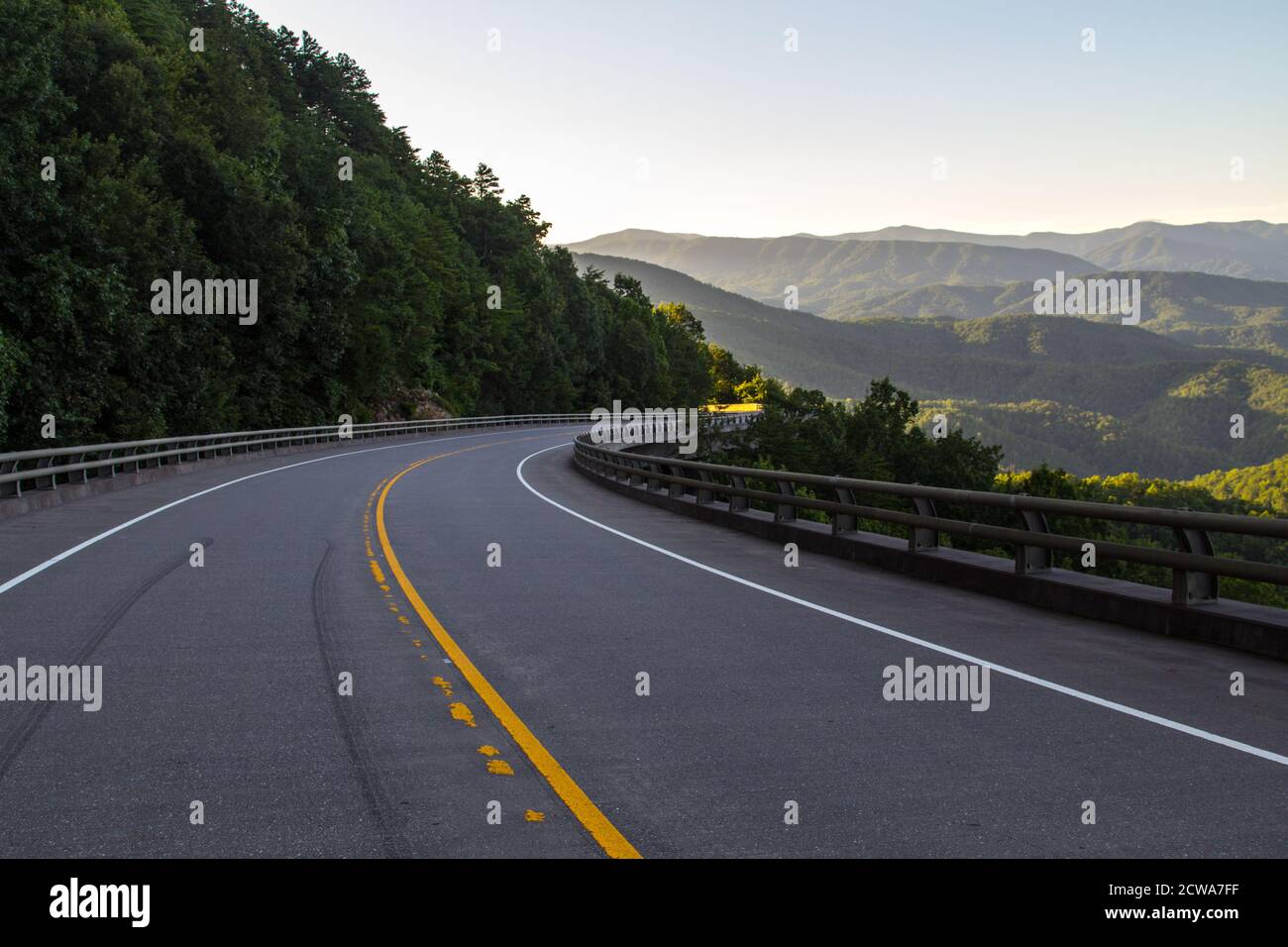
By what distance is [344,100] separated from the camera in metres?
114

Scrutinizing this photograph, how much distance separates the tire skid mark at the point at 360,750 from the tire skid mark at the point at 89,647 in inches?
65.8

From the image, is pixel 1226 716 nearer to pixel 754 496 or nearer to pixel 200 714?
pixel 200 714

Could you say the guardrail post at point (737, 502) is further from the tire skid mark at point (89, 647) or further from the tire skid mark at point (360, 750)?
the tire skid mark at point (360, 750)

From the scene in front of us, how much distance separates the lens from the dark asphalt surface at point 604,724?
200 inches

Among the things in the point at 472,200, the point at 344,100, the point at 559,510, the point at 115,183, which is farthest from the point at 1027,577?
the point at 472,200

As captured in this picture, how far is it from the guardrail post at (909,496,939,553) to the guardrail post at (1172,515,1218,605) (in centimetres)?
414

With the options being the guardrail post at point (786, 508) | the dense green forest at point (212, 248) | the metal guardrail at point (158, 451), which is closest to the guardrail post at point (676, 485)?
the guardrail post at point (786, 508)

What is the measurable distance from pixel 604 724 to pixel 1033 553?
666 centimetres

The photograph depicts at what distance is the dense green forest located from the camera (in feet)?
126

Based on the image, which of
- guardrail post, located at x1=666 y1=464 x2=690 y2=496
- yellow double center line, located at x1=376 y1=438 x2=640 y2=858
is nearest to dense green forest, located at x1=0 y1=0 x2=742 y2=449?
guardrail post, located at x1=666 y1=464 x2=690 y2=496

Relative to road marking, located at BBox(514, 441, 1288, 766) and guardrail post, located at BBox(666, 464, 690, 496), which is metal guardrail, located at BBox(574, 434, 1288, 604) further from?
guardrail post, located at BBox(666, 464, 690, 496)

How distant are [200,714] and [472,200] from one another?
129 metres

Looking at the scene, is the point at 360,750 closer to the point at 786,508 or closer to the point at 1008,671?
the point at 1008,671
